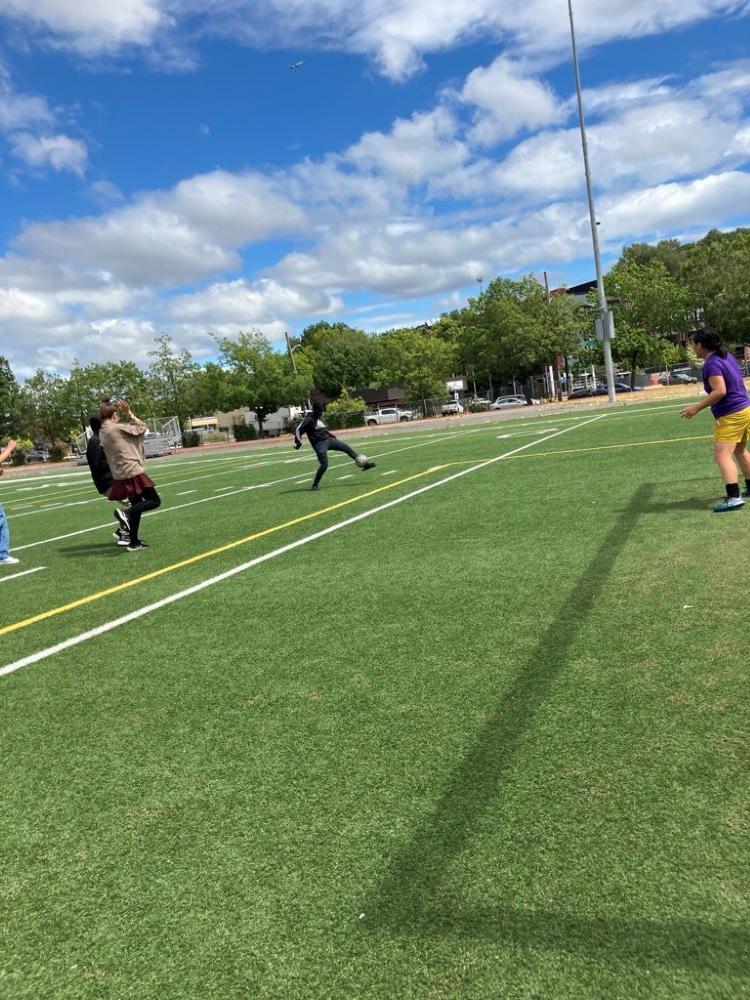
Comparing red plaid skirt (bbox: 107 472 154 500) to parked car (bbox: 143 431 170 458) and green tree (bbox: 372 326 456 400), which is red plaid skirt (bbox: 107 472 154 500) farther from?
green tree (bbox: 372 326 456 400)

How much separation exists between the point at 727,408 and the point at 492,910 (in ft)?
21.3

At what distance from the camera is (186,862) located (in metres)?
2.70

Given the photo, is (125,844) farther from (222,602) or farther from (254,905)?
(222,602)

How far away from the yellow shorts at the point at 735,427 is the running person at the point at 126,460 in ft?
21.4

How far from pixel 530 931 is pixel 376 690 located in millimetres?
A: 1950

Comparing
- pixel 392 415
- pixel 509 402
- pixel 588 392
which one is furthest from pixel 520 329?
pixel 392 415

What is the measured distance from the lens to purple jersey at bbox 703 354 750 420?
741 cm

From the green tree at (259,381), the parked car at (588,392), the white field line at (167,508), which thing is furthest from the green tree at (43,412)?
the white field line at (167,508)

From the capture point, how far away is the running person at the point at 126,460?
9.24m

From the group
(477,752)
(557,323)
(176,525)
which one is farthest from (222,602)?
(557,323)

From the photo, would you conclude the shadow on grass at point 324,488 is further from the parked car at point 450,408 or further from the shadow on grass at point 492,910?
the parked car at point 450,408

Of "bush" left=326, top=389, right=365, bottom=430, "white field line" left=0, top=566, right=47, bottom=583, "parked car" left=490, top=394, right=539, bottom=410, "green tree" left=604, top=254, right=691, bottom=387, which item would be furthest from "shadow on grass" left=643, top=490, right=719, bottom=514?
"green tree" left=604, top=254, right=691, bottom=387

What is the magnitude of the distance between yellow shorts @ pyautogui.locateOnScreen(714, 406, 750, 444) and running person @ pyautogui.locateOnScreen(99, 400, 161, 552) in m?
6.54

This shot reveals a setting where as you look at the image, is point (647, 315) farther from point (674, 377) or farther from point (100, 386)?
point (100, 386)
